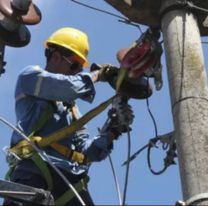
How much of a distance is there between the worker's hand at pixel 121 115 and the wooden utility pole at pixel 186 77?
0.58 metres

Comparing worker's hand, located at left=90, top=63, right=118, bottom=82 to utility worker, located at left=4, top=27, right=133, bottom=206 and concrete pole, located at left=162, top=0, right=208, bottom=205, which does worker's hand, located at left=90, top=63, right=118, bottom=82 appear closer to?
utility worker, located at left=4, top=27, right=133, bottom=206

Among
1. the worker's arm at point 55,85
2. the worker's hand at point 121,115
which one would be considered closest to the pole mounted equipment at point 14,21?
the worker's arm at point 55,85

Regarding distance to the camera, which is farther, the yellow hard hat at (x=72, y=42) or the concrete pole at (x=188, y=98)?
the yellow hard hat at (x=72, y=42)

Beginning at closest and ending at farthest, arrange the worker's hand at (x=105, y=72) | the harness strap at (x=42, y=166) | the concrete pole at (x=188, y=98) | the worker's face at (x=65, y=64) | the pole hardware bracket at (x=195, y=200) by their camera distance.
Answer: the pole hardware bracket at (x=195, y=200) → the concrete pole at (x=188, y=98) → the harness strap at (x=42, y=166) → the worker's hand at (x=105, y=72) → the worker's face at (x=65, y=64)

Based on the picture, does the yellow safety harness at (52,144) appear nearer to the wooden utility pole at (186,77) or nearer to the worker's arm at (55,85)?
the worker's arm at (55,85)

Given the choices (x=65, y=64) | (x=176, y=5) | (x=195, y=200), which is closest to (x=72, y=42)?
(x=65, y=64)

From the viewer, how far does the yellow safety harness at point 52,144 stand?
198 inches

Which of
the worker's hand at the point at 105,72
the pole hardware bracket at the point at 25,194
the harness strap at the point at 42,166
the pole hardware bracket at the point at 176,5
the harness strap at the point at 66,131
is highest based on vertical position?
the pole hardware bracket at the point at 176,5

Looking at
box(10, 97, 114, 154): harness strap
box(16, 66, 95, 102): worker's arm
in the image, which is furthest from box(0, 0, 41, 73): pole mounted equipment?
box(10, 97, 114, 154): harness strap

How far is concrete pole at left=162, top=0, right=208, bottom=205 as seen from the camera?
400 centimetres

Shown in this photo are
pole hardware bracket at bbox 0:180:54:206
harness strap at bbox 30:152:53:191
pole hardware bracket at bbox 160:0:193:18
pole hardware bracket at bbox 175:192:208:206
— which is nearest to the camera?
pole hardware bracket at bbox 175:192:208:206

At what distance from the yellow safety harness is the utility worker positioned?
19mm

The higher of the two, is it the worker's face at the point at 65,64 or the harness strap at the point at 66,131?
the worker's face at the point at 65,64

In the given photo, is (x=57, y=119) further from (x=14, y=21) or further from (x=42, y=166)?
(x=14, y=21)
